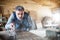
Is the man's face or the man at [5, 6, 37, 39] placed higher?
the man's face

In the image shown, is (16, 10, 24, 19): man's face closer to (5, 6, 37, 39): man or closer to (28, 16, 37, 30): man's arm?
(5, 6, 37, 39): man

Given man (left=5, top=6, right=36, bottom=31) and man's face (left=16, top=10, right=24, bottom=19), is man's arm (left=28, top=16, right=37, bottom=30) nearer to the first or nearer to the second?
man (left=5, top=6, right=36, bottom=31)

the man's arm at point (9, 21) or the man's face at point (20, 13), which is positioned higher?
the man's face at point (20, 13)

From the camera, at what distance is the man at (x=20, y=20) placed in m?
1.95

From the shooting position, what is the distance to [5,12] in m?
1.92

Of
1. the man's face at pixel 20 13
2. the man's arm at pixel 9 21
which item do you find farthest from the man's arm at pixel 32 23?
the man's arm at pixel 9 21

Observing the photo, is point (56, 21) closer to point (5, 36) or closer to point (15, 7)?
point (15, 7)

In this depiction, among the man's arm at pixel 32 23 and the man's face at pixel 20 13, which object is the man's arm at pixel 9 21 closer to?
the man's face at pixel 20 13

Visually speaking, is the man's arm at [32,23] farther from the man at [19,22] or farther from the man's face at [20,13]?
the man's face at [20,13]

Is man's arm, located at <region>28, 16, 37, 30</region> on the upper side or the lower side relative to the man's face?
lower

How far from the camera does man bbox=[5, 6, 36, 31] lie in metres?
1.95

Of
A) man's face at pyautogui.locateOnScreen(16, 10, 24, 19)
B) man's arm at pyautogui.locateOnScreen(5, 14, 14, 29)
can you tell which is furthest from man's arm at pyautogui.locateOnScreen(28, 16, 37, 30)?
man's arm at pyautogui.locateOnScreen(5, 14, 14, 29)

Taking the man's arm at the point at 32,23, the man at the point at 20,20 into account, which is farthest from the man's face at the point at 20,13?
the man's arm at the point at 32,23

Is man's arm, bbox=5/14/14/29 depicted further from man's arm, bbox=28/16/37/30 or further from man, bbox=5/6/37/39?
man's arm, bbox=28/16/37/30
